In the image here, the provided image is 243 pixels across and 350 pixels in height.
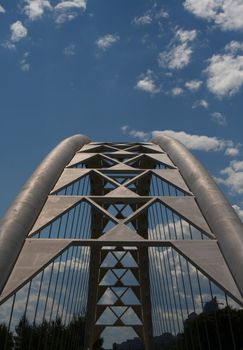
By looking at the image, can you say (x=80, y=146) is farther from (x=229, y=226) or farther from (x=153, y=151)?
(x=229, y=226)

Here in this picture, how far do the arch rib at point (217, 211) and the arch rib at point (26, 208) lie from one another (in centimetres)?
423

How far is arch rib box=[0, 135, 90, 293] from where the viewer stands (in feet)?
35.2

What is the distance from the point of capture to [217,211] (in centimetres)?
1258

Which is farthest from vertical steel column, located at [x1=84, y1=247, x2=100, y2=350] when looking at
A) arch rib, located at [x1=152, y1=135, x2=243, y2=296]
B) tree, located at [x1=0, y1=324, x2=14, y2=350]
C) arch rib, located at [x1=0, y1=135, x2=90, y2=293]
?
arch rib, located at [x1=152, y1=135, x2=243, y2=296]

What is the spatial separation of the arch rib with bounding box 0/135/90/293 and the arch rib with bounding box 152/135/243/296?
4228 mm

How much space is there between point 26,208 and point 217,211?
4778 mm

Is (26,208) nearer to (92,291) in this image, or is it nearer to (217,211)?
(217,211)

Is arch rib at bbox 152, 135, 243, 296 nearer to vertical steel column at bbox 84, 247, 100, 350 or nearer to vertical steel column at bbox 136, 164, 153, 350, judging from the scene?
vertical steel column at bbox 136, 164, 153, 350

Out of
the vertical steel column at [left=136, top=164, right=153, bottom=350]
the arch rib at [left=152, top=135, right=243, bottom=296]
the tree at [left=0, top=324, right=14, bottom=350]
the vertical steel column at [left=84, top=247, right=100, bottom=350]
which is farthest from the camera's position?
the vertical steel column at [left=84, top=247, right=100, bottom=350]

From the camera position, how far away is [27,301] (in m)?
11.5

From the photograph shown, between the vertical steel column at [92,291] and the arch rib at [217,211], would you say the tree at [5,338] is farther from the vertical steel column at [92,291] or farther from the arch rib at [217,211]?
the vertical steel column at [92,291]

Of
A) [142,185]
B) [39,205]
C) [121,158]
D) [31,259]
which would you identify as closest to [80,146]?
[121,158]

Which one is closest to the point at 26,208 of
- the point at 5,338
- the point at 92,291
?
the point at 5,338

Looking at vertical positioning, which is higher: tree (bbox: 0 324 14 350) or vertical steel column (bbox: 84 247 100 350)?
vertical steel column (bbox: 84 247 100 350)
